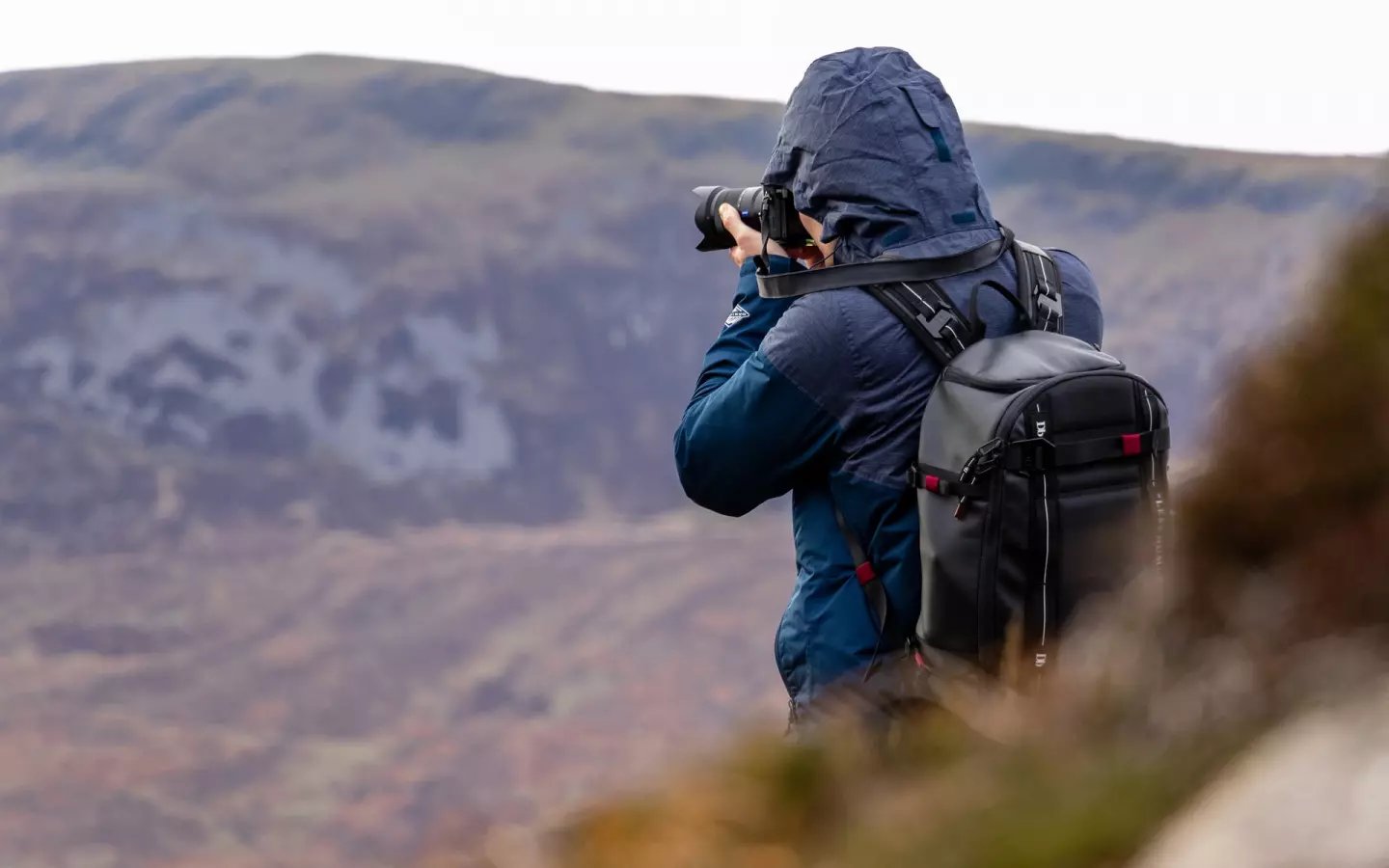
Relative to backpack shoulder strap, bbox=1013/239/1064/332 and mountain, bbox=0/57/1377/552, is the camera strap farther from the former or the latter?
mountain, bbox=0/57/1377/552

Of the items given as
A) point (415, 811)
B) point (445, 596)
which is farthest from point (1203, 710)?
point (445, 596)

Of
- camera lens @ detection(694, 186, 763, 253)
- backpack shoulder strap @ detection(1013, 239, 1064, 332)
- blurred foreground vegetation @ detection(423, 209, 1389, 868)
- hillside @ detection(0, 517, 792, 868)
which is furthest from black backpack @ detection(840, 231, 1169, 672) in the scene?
hillside @ detection(0, 517, 792, 868)

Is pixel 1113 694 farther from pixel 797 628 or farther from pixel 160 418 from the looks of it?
pixel 160 418

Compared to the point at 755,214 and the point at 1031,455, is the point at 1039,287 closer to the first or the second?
the point at 1031,455


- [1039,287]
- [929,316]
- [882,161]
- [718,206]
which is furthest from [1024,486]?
[718,206]

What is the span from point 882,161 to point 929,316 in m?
0.25

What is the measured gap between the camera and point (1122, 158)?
58.1m

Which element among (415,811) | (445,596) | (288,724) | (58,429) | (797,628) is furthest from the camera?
(58,429)

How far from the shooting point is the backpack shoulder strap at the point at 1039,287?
239cm

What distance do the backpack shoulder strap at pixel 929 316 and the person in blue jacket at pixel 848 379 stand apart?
0.7 inches

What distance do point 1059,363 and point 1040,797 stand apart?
1.15 meters

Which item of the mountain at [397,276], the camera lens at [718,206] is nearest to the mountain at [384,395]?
the mountain at [397,276]

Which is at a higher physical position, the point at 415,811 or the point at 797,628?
the point at 797,628

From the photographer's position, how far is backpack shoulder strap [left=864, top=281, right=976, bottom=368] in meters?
2.28
